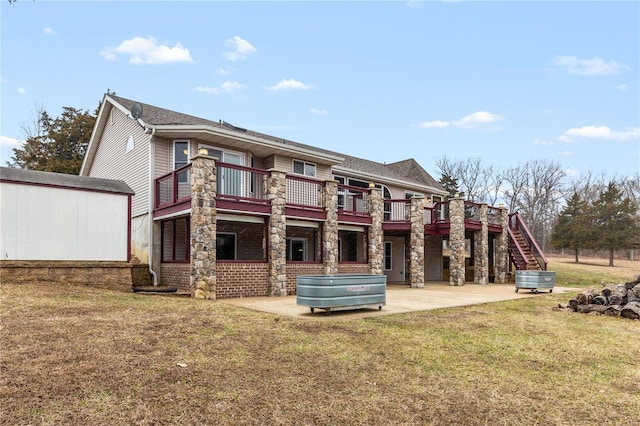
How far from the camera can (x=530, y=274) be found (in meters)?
16.4

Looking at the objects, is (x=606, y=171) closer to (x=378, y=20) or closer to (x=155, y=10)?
(x=378, y=20)

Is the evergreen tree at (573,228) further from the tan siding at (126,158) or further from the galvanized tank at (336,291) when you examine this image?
the tan siding at (126,158)

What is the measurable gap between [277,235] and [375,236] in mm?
5730

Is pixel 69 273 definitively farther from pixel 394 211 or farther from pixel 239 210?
pixel 394 211

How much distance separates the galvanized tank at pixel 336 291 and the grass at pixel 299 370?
0.61 metres

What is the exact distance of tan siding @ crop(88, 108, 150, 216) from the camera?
53.7ft

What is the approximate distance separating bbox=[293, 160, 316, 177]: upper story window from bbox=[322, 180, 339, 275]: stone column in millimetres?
2857

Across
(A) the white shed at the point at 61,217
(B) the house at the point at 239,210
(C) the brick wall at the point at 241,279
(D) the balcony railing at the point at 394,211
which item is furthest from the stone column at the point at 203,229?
(D) the balcony railing at the point at 394,211

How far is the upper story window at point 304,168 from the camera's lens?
19.2 m

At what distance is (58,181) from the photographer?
12.8 metres

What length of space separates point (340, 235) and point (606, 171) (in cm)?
5091

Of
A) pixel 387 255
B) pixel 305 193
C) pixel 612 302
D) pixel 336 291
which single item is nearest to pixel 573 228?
pixel 387 255

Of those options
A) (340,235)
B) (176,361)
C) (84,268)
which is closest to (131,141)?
(84,268)

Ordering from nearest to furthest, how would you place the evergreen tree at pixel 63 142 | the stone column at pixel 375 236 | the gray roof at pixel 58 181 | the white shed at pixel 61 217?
1. the white shed at pixel 61 217
2. the gray roof at pixel 58 181
3. the stone column at pixel 375 236
4. the evergreen tree at pixel 63 142
